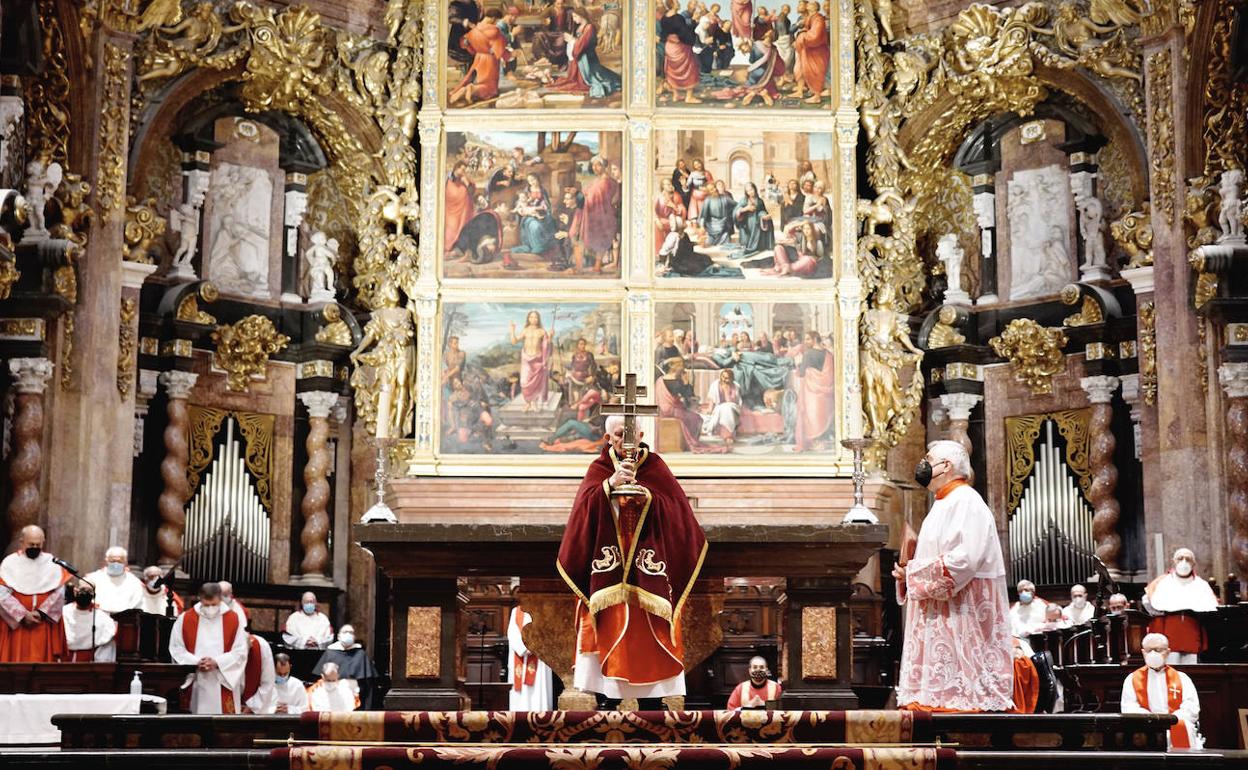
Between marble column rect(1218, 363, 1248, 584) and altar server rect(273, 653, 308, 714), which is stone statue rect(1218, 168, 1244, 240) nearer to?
marble column rect(1218, 363, 1248, 584)

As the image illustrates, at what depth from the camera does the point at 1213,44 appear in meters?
16.5

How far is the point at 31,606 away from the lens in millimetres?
14406

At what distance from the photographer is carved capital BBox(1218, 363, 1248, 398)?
1612 centimetres

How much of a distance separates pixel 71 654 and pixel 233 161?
264 inches

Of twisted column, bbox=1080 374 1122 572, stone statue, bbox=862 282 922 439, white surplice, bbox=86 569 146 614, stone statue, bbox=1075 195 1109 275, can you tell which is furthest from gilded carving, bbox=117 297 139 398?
stone statue, bbox=1075 195 1109 275

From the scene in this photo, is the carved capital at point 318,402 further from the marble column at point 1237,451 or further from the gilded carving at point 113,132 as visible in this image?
the marble column at point 1237,451

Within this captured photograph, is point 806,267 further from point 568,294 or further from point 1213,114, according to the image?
point 1213,114

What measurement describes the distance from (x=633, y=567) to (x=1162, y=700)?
482 centimetres

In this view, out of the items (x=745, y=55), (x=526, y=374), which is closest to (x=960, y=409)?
(x=745, y=55)

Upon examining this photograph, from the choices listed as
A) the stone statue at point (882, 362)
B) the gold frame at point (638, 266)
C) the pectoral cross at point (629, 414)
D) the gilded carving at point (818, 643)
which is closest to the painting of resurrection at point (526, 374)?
the gold frame at point (638, 266)

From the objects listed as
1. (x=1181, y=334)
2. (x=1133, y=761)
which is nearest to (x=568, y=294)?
(x=1181, y=334)

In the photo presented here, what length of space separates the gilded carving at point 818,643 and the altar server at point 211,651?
5.71 meters

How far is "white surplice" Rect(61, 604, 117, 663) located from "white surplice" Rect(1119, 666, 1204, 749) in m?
7.97

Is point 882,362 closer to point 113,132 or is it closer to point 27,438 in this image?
point 113,132
